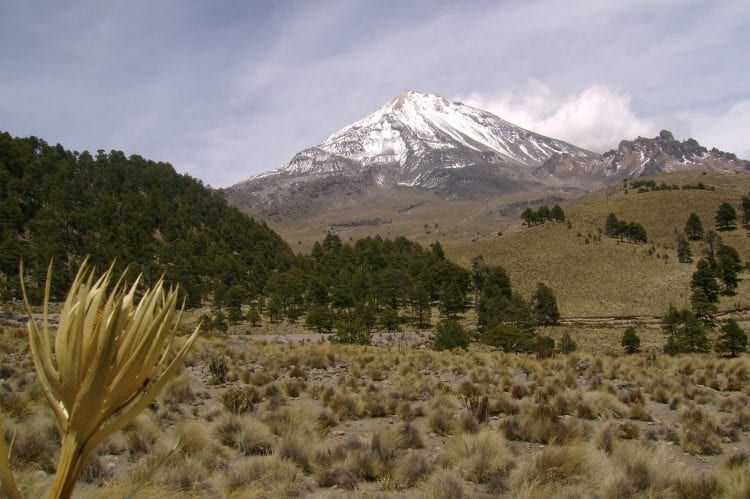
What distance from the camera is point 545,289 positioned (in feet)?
165

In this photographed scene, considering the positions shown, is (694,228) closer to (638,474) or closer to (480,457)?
(638,474)

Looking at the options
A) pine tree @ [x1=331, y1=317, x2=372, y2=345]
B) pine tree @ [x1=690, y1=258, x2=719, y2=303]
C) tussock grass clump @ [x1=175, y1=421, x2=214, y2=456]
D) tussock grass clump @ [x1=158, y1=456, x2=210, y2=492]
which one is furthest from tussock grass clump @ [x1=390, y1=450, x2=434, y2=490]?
pine tree @ [x1=690, y1=258, x2=719, y2=303]

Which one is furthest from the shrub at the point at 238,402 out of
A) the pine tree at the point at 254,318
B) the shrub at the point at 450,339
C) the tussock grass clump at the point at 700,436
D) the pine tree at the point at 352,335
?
the pine tree at the point at 254,318

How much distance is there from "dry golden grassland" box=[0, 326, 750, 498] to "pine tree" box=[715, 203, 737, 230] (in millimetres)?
83507

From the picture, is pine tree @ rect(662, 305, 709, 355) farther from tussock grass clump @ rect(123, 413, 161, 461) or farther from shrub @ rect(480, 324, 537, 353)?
tussock grass clump @ rect(123, 413, 161, 461)

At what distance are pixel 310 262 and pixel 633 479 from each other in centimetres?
7123

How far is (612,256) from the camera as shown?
232ft

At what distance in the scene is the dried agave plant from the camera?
96cm

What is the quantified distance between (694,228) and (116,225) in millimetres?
92378

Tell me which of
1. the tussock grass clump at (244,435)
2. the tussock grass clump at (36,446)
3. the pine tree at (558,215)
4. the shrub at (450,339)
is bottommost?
the shrub at (450,339)

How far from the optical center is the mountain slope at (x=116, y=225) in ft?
180

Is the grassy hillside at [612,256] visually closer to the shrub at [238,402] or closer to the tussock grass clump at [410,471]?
the shrub at [238,402]

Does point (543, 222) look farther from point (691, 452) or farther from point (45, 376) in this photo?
point (45, 376)

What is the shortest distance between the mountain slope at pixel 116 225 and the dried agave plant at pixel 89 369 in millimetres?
51323
